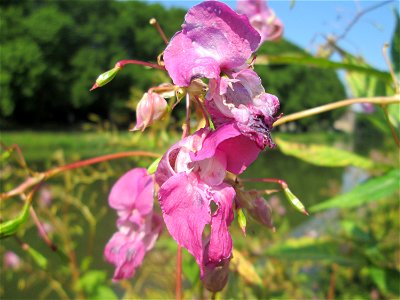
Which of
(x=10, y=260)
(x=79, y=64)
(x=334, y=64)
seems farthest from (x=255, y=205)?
(x=79, y=64)

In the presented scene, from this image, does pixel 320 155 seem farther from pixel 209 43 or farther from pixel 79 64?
pixel 79 64

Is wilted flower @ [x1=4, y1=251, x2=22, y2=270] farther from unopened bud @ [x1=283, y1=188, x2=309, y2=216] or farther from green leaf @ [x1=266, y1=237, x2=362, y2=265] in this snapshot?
unopened bud @ [x1=283, y1=188, x2=309, y2=216]

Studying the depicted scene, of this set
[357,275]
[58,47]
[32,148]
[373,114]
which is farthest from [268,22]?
[58,47]

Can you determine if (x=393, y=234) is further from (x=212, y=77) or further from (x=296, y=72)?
(x=296, y=72)

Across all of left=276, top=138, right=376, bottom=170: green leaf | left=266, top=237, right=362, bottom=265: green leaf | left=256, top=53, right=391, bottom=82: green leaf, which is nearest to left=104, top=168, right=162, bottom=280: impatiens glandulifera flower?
left=256, top=53, right=391, bottom=82: green leaf

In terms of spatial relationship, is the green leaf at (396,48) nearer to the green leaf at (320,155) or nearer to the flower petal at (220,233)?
the green leaf at (320,155)

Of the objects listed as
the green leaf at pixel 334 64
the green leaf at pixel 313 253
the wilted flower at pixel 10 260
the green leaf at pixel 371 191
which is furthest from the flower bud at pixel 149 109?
the wilted flower at pixel 10 260
